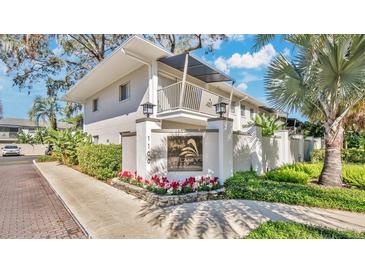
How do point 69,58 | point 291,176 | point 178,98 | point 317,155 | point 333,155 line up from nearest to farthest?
point 333,155 → point 291,176 → point 178,98 → point 317,155 → point 69,58

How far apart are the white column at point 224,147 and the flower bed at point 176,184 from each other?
0.34m

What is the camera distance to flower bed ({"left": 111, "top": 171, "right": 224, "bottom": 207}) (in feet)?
18.8

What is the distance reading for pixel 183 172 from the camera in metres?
7.12

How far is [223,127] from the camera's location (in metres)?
6.82

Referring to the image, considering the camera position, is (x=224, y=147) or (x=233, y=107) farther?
(x=233, y=107)

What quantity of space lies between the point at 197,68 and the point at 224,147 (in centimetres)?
474

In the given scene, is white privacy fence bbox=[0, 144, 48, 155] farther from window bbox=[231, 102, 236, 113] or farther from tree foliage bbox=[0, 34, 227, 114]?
window bbox=[231, 102, 236, 113]

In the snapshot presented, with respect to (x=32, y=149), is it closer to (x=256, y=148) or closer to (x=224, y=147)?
(x=256, y=148)

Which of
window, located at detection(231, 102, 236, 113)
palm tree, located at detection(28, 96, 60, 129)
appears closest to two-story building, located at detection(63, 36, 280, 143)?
window, located at detection(231, 102, 236, 113)

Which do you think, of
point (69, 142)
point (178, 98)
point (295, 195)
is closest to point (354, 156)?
point (295, 195)

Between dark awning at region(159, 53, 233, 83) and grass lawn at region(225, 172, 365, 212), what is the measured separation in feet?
16.4
